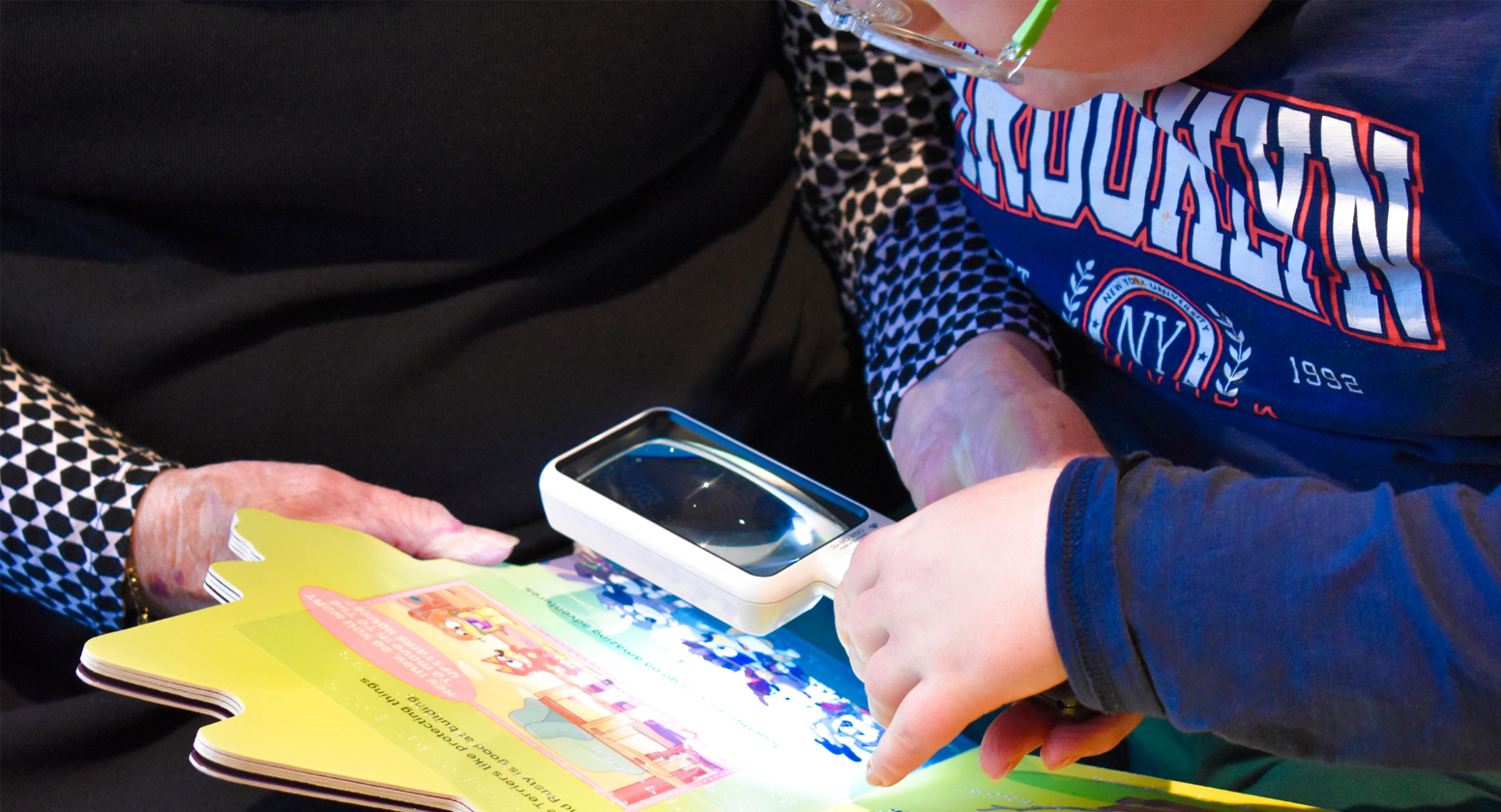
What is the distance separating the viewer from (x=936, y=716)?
45 centimetres

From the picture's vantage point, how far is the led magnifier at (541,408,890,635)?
1.92ft

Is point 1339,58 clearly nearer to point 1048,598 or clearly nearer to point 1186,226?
point 1186,226

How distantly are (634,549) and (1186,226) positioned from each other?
38cm

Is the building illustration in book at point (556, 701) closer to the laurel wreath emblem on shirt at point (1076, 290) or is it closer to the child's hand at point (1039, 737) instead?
the child's hand at point (1039, 737)

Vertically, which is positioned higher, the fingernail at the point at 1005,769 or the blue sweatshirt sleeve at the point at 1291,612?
the blue sweatshirt sleeve at the point at 1291,612

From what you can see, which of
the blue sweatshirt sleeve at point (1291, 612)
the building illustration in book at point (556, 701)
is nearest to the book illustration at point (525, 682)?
the building illustration in book at point (556, 701)

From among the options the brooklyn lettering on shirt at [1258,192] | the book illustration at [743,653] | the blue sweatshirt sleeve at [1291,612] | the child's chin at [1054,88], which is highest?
the child's chin at [1054,88]

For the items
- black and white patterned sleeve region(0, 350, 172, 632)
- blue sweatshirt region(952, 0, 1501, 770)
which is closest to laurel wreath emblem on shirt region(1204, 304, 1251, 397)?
blue sweatshirt region(952, 0, 1501, 770)

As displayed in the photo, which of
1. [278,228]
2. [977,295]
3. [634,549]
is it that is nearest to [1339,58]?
[977,295]

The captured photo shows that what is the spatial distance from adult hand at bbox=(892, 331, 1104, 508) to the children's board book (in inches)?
6.0

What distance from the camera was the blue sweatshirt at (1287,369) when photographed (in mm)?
397

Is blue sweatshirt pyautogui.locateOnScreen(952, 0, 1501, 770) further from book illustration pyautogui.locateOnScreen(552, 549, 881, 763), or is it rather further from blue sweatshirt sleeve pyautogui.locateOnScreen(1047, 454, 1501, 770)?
book illustration pyautogui.locateOnScreen(552, 549, 881, 763)

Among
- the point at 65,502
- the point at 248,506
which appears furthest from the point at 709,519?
the point at 65,502

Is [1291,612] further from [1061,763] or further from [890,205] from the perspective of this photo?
[890,205]
